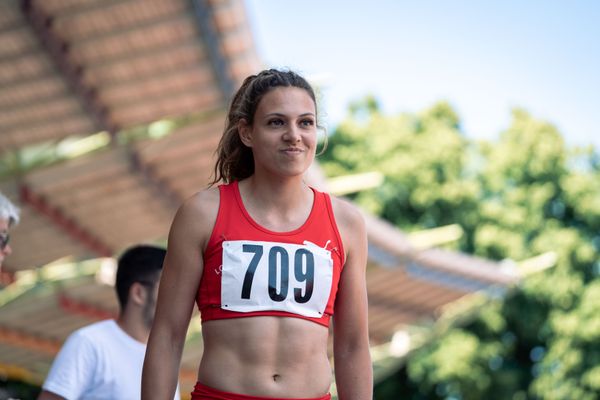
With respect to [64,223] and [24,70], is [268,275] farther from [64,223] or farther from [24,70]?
[64,223]

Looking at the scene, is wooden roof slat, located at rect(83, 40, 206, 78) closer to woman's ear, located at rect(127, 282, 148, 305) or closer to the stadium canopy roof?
the stadium canopy roof

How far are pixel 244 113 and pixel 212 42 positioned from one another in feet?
34.5

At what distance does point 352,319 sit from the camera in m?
3.65

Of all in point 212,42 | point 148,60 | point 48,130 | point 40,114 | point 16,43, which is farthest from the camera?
point 48,130

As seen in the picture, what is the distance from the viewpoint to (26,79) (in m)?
14.4

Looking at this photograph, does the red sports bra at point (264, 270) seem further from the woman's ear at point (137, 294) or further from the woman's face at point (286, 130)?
the woman's ear at point (137, 294)

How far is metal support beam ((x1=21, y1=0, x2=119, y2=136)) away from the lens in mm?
12930

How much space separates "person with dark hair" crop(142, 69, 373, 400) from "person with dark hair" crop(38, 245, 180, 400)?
1.60 meters

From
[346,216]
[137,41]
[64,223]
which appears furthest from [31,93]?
[346,216]

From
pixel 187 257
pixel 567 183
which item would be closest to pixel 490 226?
pixel 567 183

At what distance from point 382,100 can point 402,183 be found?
197 inches

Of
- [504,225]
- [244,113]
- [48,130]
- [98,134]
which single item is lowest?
[504,225]

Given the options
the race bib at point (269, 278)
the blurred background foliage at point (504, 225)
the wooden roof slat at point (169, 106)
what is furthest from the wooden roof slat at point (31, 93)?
the blurred background foliage at point (504, 225)

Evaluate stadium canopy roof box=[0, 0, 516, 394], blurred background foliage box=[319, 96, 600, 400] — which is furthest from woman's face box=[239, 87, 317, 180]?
blurred background foliage box=[319, 96, 600, 400]
